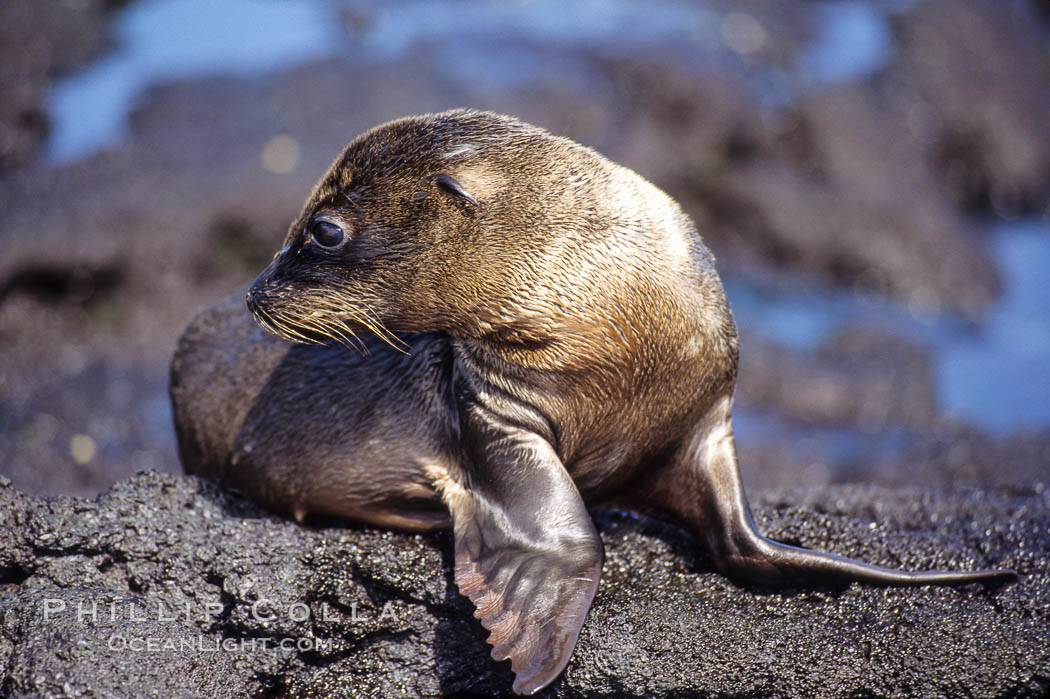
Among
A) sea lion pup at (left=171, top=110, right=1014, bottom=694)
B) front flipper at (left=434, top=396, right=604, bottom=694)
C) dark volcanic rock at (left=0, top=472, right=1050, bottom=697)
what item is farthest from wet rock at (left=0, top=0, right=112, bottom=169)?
front flipper at (left=434, top=396, right=604, bottom=694)

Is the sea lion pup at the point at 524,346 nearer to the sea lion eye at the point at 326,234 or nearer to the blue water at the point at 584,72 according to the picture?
the sea lion eye at the point at 326,234

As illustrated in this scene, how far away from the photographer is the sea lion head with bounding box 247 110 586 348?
15.0 ft

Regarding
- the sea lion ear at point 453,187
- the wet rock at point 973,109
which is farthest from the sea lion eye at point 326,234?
the wet rock at point 973,109

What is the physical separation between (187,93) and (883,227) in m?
9.76

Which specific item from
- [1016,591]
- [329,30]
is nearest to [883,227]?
[329,30]

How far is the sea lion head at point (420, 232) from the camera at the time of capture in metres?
4.59

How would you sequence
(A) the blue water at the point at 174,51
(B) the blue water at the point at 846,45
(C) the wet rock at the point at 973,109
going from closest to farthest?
(A) the blue water at the point at 174,51 < (B) the blue water at the point at 846,45 < (C) the wet rock at the point at 973,109

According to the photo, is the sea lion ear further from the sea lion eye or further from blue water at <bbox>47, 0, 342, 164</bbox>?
blue water at <bbox>47, 0, 342, 164</bbox>

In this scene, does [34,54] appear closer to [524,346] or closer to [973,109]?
[524,346]

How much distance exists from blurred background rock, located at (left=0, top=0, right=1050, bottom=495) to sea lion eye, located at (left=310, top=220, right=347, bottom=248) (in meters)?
5.50

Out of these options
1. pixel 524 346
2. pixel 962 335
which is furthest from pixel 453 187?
pixel 962 335

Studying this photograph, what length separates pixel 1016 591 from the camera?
4793 millimetres

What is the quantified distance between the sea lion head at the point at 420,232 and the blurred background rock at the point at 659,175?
17.3 ft

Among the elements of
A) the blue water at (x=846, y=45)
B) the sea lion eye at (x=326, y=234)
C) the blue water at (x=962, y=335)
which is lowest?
the blue water at (x=962, y=335)
